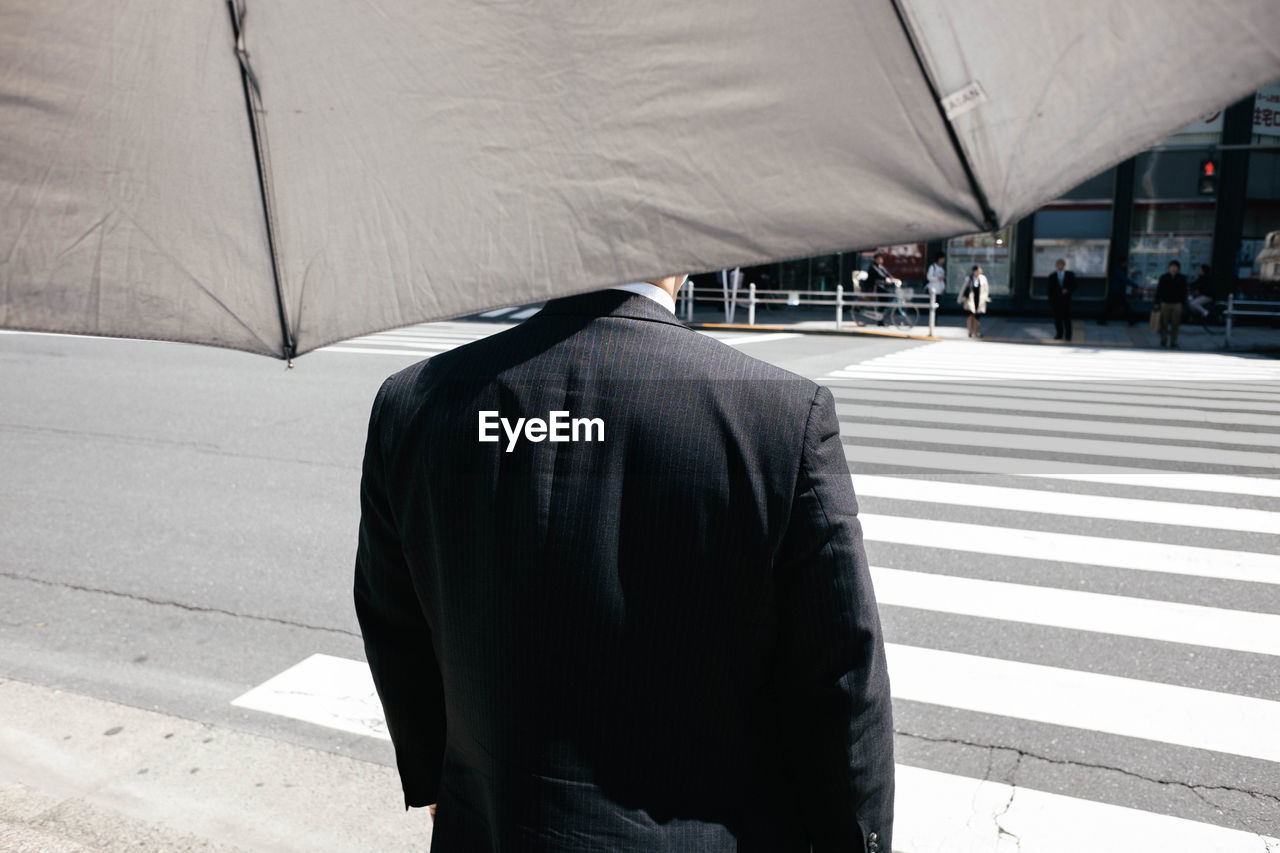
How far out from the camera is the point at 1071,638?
15.4 feet

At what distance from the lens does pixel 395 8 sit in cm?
128

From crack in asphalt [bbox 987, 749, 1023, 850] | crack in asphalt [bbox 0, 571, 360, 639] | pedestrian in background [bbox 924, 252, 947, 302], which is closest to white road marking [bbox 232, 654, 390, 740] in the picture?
crack in asphalt [bbox 0, 571, 360, 639]

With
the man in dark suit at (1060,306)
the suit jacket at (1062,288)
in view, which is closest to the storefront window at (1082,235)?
the suit jacket at (1062,288)

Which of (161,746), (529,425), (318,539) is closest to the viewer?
(529,425)

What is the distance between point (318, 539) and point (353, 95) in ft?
16.9

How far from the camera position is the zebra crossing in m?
3.39

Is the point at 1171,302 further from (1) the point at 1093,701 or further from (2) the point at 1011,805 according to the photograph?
(2) the point at 1011,805

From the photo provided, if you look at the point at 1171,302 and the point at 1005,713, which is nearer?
the point at 1005,713

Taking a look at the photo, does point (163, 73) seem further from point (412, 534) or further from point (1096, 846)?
point (1096, 846)

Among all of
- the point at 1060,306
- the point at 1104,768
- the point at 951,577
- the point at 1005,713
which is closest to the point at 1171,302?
the point at 1060,306

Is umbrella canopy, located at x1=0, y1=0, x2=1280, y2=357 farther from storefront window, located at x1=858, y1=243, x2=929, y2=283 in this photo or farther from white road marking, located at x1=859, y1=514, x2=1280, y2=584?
storefront window, located at x1=858, y1=243, x2=929, y2=283

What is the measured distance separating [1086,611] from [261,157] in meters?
4.67

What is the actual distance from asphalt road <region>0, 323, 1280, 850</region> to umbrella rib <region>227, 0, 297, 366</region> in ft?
8.63

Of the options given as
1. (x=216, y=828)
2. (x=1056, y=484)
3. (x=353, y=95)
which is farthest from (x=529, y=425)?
(x=1056, y=484)
